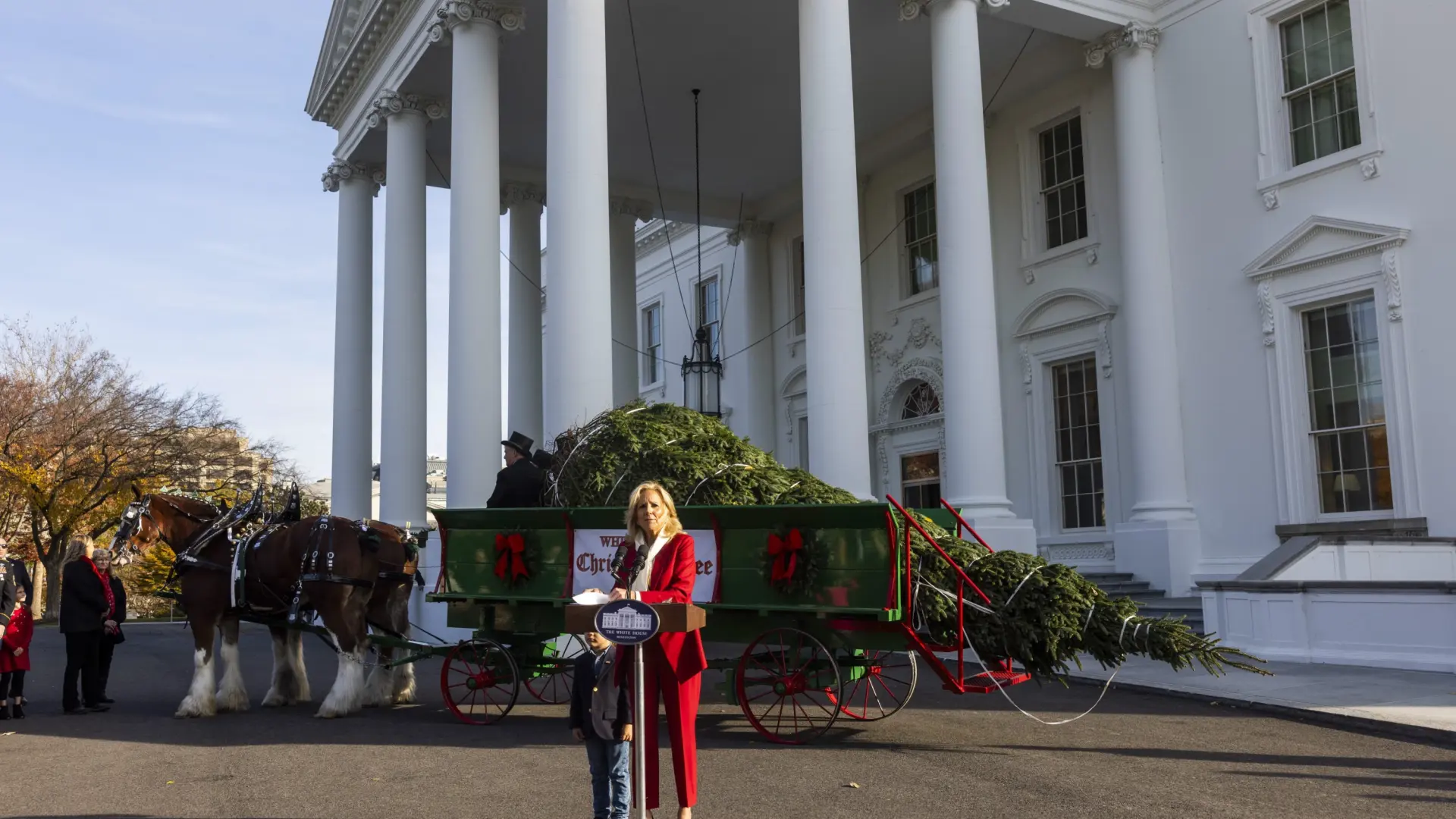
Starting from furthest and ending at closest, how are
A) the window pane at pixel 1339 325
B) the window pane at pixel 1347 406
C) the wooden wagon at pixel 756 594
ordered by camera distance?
the window pane at pixel 1339 325, the window pane at pixel 1347 406, the wooden wagon at pixel 756 594

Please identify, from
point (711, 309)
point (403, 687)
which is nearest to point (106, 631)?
point (403, 687)

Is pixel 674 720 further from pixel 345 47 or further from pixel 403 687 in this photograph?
pixel 345 47

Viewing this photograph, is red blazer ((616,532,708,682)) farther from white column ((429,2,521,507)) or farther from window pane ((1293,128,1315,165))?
window pane ((1293,128,1315,165))

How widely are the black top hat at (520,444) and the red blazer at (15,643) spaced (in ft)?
14.8

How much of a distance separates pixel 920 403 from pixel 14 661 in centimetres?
1619

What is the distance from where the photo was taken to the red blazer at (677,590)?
5375 millimetres

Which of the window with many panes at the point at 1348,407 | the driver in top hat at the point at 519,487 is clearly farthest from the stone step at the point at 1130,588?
the driver in top hat at the point at 519,487

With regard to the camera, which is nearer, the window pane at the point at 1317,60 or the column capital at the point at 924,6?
the window pane at the point at 1317,60

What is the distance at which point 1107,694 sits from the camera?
10.7m

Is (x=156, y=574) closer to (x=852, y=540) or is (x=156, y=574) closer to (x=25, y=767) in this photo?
(x=25, y=767)

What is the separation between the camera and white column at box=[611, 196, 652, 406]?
25922mm

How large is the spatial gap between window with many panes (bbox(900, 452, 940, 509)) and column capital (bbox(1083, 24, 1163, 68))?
7672 millimetres

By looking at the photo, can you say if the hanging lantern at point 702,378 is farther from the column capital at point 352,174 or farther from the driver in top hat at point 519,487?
the driver in top hat at point 519,487

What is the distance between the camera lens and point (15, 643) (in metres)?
10.4
